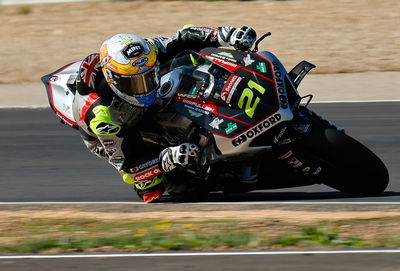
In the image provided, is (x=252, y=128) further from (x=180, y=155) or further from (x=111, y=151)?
(x=111, y=151)

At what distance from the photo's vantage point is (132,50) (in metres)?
7.62

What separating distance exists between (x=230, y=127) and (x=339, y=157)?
0.96 metres

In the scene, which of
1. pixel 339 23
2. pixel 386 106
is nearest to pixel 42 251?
pixel 386 106

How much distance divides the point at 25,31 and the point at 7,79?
311cm

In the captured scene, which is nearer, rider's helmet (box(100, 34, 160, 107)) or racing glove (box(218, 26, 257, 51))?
rider's helmet (box(100, 34, 160, 107))

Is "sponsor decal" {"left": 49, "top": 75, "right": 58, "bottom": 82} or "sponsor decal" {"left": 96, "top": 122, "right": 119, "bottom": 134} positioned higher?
"sponsor decal" {"left": 49, "top": 75, "right": 58, "bottom": 82}

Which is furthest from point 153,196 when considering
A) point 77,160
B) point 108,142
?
point 77,160

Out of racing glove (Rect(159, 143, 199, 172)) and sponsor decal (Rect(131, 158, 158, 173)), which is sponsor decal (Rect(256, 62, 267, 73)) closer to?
racing glove (Rect(159, 143, 199, 172))

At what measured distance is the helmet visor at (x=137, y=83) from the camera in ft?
24.9

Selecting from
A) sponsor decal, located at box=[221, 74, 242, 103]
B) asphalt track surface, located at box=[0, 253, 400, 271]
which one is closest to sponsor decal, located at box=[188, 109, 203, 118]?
sponsor decal, located at box=[221, 74, 242, 103]

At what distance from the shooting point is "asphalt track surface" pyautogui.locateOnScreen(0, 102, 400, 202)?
8.81 m

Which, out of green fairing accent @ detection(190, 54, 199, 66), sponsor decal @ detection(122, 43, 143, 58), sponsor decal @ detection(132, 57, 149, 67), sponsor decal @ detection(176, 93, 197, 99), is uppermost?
sponsor decal @ detection(122, 43, 143, 58)

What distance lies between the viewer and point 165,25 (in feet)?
58.0

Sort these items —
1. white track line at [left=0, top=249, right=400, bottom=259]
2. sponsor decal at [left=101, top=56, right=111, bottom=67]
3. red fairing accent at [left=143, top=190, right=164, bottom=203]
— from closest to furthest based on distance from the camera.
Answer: white track line at [left=0, top=249, right=400, bottom=259] → sponsor decal at [left=101, top=56, right=111, bottom=67] → red fairing accent at [left=143, top=190, right=164, bottom=203]
